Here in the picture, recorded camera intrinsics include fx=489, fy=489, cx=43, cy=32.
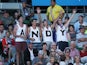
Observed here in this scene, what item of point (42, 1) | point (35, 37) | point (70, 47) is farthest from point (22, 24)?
point (42, 1)

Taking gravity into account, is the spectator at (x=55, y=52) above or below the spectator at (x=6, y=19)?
below

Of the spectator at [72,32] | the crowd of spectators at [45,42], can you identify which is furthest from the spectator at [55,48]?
the spectator at [72,32]

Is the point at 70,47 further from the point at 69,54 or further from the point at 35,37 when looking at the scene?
the point at 35,37

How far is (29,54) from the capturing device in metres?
15.6

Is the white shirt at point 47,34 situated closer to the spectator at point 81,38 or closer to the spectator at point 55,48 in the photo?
the spectator at point 55,48

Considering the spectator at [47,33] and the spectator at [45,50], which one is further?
the spectator at [47,33]

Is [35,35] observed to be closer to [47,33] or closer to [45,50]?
[47,33]

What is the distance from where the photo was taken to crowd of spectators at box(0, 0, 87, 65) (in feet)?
50.4

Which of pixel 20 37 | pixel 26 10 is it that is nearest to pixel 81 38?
pixel 20 37

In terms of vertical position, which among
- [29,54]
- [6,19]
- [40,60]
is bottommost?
[40,60]

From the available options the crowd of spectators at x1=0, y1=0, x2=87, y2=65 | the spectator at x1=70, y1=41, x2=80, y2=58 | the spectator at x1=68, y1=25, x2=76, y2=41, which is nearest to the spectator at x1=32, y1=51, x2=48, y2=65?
the crowd of spectators at x1=0, y1=0, x2=87, y2=65

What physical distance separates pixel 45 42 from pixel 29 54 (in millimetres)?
763

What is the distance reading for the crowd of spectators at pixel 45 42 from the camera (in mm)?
15352

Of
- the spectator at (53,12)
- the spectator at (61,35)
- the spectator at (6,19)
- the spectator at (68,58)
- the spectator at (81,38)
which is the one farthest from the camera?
the spectator at (6,19)
